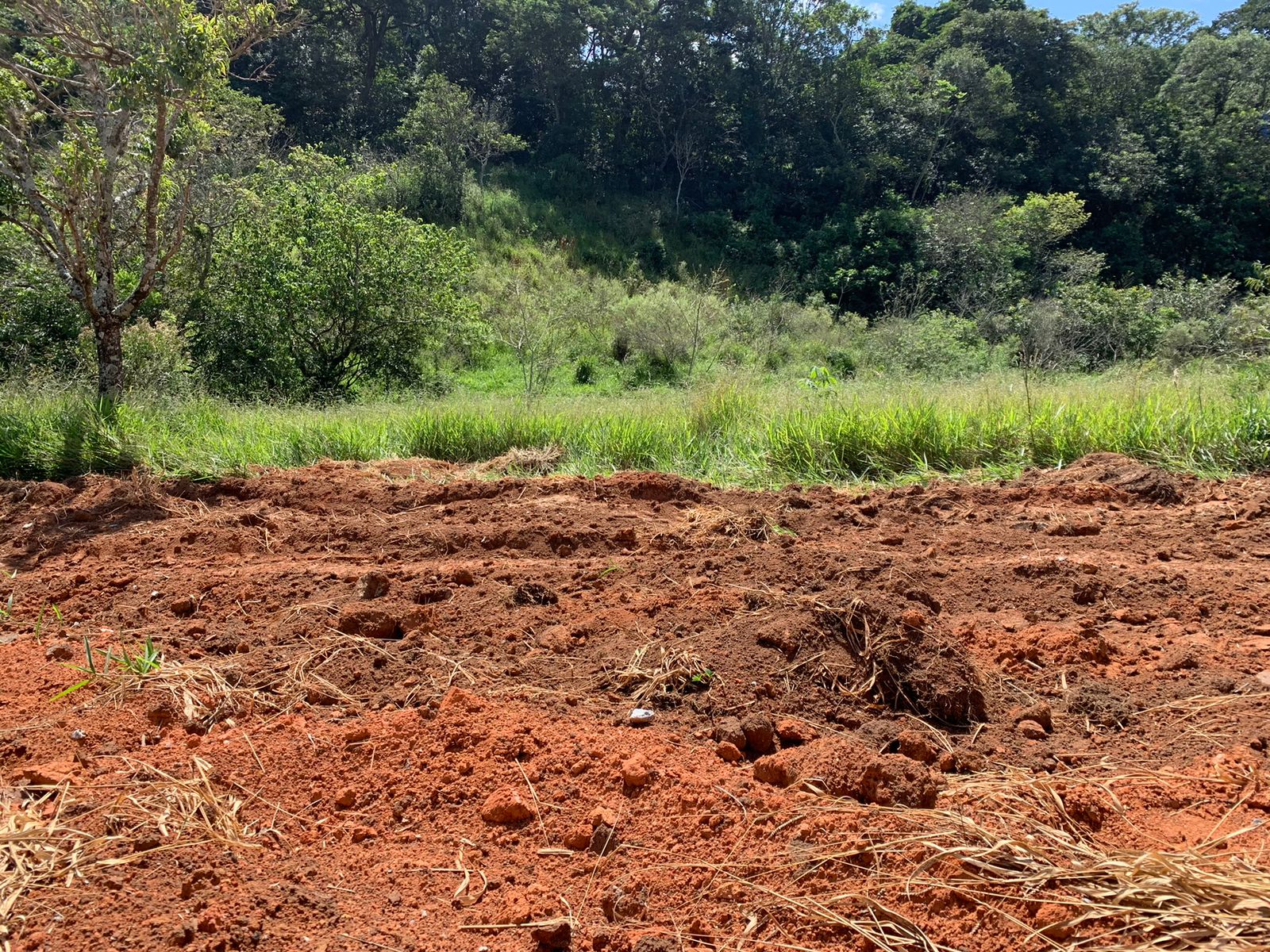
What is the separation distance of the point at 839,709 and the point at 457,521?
2674mm

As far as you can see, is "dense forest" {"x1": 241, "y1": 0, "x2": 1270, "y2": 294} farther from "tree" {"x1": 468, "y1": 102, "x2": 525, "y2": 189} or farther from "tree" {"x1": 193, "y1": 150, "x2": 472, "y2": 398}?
"tree" {"x1": 193, "y1": 150, "x2": 472, "y2": 398}

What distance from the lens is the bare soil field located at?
1818 millimetres

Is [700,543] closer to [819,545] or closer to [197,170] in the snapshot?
[819,545]

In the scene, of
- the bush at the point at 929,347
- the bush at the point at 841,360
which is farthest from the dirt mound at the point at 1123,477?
the bush at the point at 841,360

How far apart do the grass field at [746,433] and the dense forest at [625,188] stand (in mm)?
1276

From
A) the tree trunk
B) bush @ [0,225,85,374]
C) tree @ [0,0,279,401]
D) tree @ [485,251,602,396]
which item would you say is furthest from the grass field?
tree @ [485,251,602,396]

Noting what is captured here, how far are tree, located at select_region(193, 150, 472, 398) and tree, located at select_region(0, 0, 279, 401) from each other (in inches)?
225

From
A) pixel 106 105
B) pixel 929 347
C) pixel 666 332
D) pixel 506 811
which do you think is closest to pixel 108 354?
pixel 106 105

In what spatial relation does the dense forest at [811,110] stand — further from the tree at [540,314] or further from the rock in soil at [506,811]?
the rock in soil at [506,811]

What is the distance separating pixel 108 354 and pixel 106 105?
6.87 feet

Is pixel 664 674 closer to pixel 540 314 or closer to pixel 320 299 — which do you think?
pixel 320 299

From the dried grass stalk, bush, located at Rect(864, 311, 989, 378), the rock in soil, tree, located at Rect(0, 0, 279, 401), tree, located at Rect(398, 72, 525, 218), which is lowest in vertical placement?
the rock in soil

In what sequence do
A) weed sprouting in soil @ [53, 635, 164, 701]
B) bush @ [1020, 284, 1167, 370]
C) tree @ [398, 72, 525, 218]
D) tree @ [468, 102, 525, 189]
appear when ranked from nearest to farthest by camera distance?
weed sprouting in soil @ [53, 635, 164, 701]
bush @ [1020, 284, 1167, 370]
tree @ [398, 72, 525, 218]
tree @ [468, 102, 525, 189]

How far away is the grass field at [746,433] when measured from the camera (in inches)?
223
